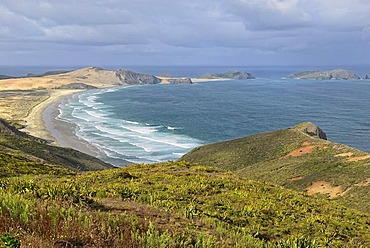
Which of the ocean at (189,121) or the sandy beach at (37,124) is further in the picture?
the sandy beach at (37,124)

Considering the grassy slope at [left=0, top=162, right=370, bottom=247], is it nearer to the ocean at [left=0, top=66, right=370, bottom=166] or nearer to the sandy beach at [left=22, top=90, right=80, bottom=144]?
the ocean at [left=0, top=66, right=370, bottom=166]

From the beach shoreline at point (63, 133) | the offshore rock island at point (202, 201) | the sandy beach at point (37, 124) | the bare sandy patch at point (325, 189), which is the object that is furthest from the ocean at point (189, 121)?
the bare sandy patch at point (325, 189)

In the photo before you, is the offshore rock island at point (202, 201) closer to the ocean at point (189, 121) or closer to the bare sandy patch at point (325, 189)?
the bare sandy patch at point (325, 189)

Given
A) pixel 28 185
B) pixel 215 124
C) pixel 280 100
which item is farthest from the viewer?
pixel 280 100

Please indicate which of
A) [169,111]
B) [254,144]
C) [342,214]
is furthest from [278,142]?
[169,111]

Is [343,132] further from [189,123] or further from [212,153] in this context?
[212,153]

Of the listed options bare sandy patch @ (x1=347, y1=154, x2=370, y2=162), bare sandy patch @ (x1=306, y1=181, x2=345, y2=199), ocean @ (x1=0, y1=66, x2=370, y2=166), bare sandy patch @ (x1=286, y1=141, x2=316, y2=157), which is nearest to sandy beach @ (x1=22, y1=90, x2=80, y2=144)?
ocean @ (x1=0, y1=66, x2=370, y2=166)
